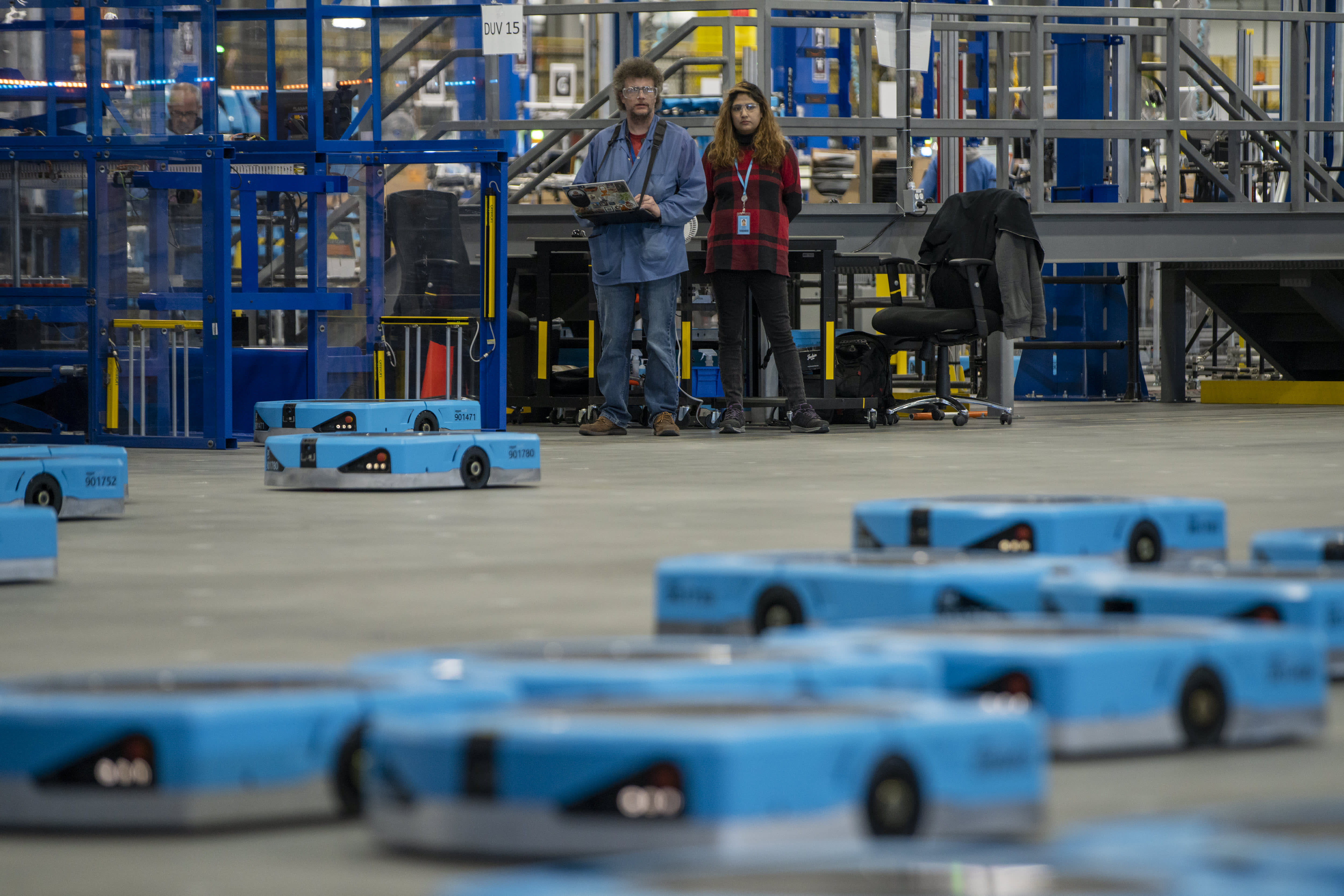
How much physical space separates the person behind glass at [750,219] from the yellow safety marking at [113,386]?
3.05 m

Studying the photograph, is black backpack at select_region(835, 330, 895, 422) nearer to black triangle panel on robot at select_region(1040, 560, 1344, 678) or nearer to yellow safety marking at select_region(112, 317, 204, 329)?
yellow safety marking at select_region(112, 317, 204, 329)

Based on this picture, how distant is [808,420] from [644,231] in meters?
1.46

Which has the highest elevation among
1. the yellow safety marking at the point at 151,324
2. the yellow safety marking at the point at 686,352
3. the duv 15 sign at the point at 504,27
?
the duv 15 sign at the point at 504,27

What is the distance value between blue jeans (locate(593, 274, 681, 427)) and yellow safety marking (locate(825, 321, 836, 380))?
1410 millimetres

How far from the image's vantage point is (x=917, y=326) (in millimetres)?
12109

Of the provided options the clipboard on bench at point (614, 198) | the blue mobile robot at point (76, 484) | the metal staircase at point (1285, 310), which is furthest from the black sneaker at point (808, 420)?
the blue mobile robot at point (76, 484)

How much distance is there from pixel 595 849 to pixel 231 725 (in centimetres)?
44

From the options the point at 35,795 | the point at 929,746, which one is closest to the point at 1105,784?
the point at 929,746

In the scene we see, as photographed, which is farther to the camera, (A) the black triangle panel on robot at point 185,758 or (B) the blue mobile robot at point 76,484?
(B) the blue mobile robot at point 76,484

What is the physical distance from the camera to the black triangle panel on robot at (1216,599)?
9.09 feet

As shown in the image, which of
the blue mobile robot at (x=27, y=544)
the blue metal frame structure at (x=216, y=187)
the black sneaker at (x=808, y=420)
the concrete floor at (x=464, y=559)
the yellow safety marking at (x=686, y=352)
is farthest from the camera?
the yellow safety marking at (x=686, y=352)

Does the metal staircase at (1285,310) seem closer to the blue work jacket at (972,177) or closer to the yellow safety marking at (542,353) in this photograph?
the blue work jacket at (972,177)

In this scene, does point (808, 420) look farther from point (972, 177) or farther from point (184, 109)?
point (972, 177)

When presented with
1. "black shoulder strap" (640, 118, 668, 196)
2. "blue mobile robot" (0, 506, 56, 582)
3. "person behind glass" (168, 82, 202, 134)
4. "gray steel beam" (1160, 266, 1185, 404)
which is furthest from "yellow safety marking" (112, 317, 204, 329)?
"gray steel beam" (1160, 266, 1185, 404)
